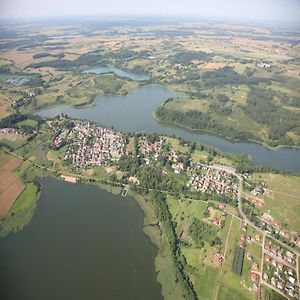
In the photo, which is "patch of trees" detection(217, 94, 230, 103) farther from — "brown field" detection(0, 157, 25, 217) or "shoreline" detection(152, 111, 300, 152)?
"brown field" detection(0, 157, 25, 217)

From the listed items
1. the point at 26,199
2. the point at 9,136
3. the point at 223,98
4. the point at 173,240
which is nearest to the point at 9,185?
the point at 26,199

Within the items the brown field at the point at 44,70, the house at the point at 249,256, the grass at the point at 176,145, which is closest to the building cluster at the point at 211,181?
the grass at the point at 176,145

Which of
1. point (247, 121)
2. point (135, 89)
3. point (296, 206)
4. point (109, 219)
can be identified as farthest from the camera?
point (135, 89)

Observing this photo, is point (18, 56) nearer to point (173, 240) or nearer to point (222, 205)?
point (222, 205)

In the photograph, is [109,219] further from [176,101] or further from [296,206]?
[176,101]

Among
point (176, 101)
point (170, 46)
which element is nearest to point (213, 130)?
point (176, 101)

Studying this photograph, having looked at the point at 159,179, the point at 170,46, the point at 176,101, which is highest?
the point at 159,179
